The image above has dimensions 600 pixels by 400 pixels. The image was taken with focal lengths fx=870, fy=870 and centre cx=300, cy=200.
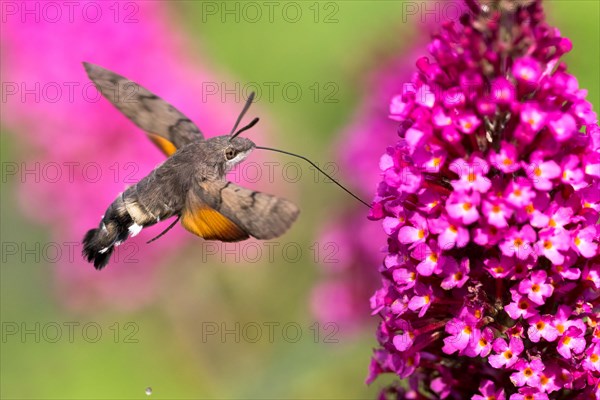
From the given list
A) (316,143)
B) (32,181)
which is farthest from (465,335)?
(316,143)

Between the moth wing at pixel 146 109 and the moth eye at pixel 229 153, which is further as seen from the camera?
the moth wing at pixel 146 109

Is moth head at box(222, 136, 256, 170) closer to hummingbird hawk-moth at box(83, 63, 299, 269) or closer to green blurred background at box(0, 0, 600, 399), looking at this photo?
hummingbird hawk-moth at box(83, 63, 299, 269)

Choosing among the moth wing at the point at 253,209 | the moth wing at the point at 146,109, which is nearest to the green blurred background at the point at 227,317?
the moth wing at the point at 146,109

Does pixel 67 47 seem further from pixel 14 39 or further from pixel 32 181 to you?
pixel 32 181

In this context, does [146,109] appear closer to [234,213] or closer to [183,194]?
[183,194]

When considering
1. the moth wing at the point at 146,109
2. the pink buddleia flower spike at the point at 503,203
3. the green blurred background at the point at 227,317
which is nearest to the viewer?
the pink buddleia flower spike at the point at 503,203

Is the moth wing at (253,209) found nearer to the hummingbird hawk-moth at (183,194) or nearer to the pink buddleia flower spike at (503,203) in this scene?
the hummingbird hawk-moth at (183,194)
